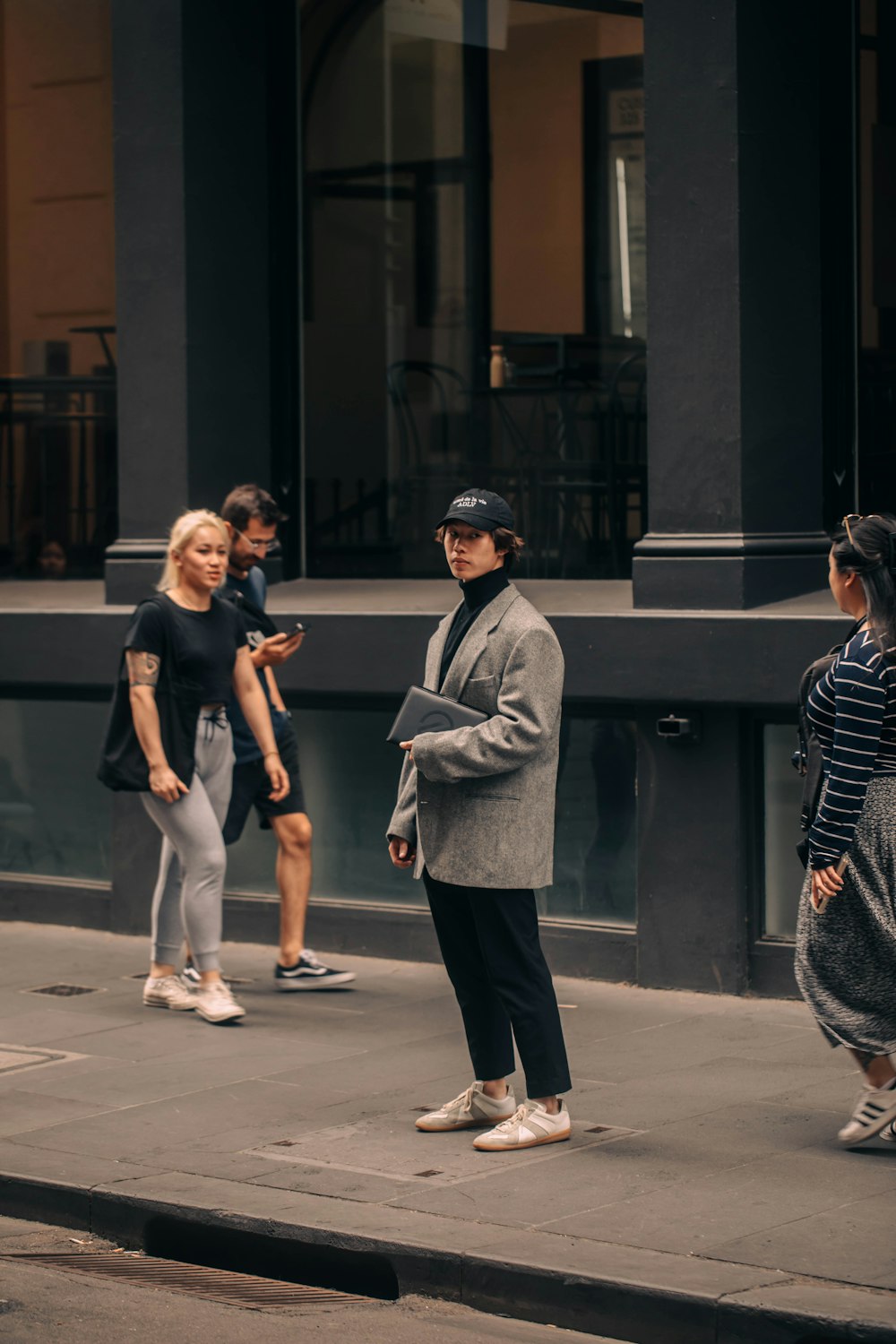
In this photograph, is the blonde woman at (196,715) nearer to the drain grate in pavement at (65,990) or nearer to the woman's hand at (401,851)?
the drain grate in pavement at (65,990)

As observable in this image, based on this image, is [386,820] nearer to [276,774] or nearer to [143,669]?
[276,774]

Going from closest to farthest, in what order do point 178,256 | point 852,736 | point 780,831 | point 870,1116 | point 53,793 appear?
point 852,736 → point 870,1116 → point 780,831 → point 178,256 → point 53,793

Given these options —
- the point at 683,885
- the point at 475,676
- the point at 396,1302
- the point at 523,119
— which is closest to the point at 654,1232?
the point at 396,1302

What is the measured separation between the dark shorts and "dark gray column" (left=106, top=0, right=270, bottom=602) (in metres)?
1.82

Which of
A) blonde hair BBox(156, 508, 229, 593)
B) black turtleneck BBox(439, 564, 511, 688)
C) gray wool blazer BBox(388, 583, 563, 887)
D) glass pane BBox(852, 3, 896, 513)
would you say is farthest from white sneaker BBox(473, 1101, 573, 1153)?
glass pane BBox(852, 3, 896, 513)

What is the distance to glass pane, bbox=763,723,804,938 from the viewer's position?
8.35 metres

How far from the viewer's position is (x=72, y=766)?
1044 centimetres

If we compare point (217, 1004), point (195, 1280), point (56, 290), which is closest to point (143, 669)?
point (217, 1004)

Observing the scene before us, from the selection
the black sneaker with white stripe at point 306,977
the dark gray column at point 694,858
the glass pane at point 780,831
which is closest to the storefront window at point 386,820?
the dark gray column at point 694,858

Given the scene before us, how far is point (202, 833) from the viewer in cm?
809

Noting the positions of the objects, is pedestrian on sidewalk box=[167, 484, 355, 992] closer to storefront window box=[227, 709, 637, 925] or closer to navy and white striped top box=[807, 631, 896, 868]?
storefront window box=[227, 709, 637, 925]

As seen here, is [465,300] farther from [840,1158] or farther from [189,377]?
[840,1158]

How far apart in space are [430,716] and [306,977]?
2911 millimetres

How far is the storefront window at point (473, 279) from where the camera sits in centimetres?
981
